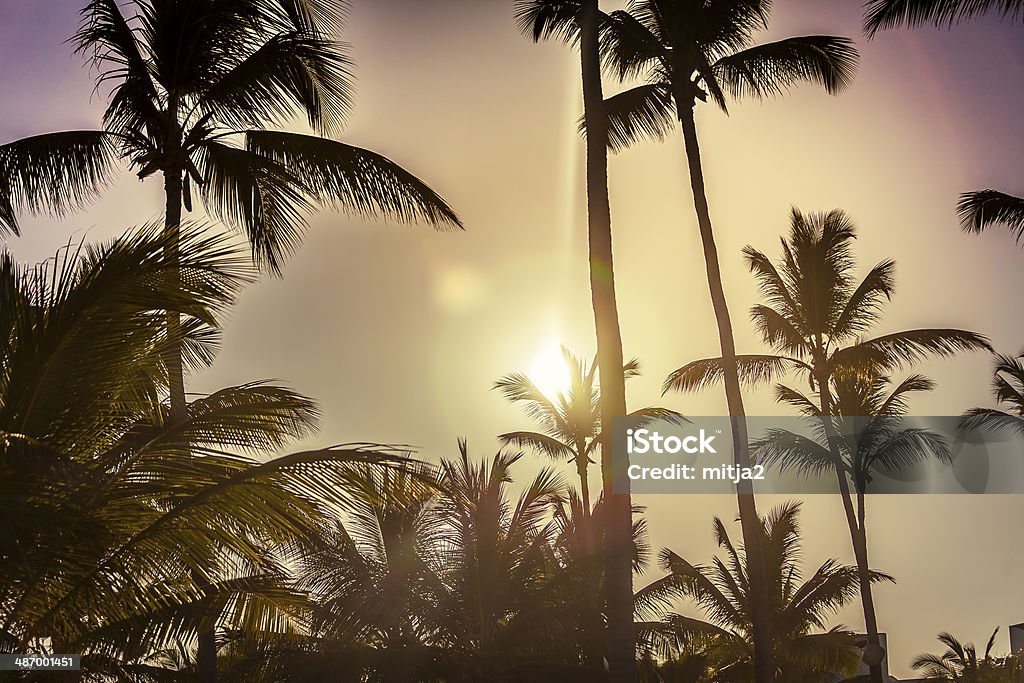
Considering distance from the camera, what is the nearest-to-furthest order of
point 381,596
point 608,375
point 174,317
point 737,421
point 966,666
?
point 174,317, point 608,375, point 737,421, point 381,596, point 966,666

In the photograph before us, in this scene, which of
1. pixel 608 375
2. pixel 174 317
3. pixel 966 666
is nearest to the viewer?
pixel 174 317

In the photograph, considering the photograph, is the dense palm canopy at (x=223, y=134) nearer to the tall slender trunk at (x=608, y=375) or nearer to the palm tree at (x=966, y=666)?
the tall slender trunk at (x=608, y=375)

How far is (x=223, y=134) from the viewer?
1262cm

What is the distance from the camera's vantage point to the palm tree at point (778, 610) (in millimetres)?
25969

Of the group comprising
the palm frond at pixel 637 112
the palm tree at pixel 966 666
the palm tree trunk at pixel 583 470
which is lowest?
the palm tree at pixel 966 666

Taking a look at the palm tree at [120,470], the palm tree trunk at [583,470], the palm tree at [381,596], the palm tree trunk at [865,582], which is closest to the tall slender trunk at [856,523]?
the palm tree trunk at [865,582]

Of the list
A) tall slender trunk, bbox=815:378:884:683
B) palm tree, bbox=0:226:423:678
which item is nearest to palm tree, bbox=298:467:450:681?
palm tree, bbox=0:226:423:678

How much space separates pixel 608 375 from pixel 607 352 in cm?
29

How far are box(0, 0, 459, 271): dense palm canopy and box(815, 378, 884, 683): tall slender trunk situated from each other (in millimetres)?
14226

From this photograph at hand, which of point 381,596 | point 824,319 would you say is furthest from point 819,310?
point 381,596

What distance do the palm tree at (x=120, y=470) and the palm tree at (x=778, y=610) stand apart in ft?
60.8

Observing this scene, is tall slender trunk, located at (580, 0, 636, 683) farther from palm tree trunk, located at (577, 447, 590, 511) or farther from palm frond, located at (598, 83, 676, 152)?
palm tree trunk, located at (577, 447, 590, 511)

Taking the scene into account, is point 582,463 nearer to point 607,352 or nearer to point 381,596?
point 381,596

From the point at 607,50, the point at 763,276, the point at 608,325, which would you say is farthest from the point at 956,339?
the point at 608,325
